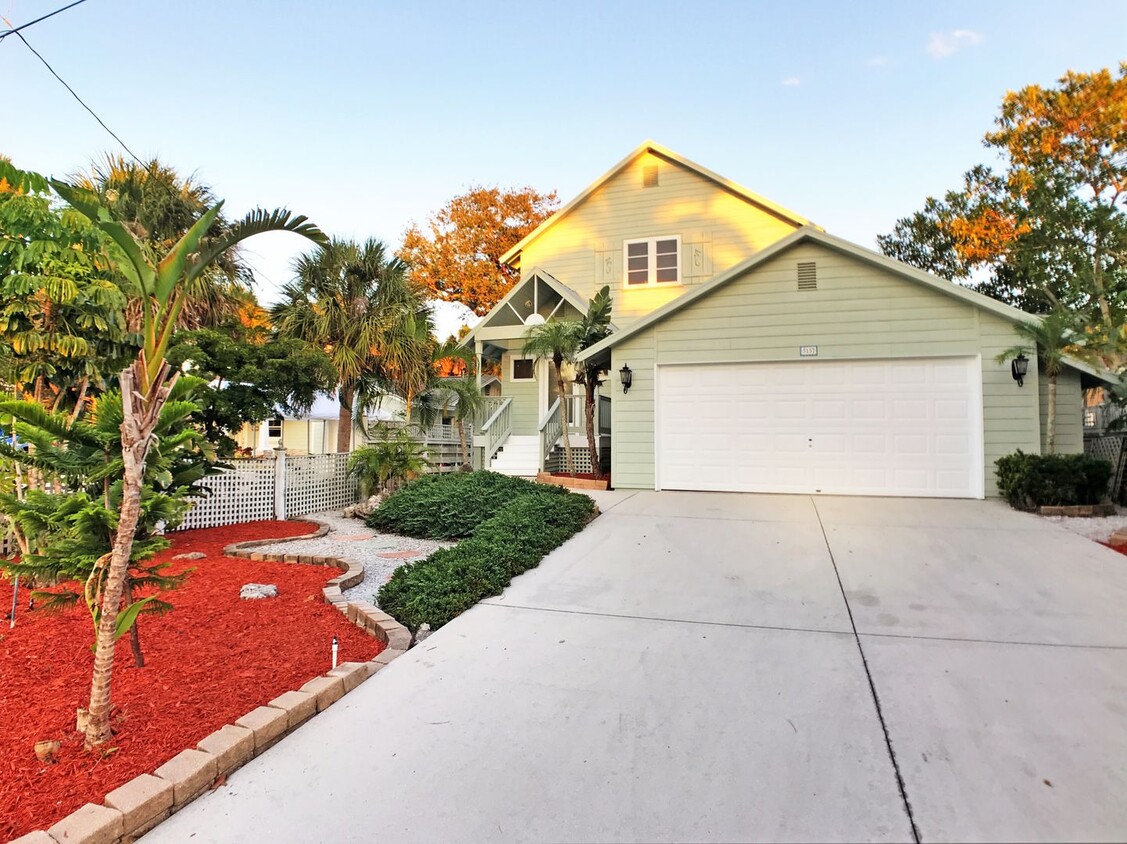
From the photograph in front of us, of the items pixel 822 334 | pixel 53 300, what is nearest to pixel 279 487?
pixel 53 300

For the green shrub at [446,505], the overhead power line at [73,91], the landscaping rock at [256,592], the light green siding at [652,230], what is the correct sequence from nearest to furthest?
1. the landscaping rock at [256,592]
2. the overhead power line at [73,91]
3. the green shrub at [446,505]
4. the light green siding at [652,230]

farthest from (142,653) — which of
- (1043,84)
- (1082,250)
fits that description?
(1043,84)

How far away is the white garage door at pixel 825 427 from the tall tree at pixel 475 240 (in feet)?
54.8

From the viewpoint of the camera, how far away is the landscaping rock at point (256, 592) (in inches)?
180

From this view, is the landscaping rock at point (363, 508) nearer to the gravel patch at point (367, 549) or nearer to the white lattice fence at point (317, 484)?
the white lattice fence at point (317, 484)

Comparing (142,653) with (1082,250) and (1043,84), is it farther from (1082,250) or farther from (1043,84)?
(1043,84)

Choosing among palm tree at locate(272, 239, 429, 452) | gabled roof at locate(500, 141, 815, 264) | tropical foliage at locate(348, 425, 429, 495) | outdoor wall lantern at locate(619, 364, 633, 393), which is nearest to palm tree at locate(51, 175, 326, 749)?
tropical foliage at locate(348, 425, 429, 495)

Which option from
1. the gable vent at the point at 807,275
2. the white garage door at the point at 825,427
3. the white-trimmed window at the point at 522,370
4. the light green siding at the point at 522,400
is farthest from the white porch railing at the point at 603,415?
the gable vent at the point at 807,275

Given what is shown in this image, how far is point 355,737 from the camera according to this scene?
2.66 metres

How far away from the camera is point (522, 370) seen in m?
15.6

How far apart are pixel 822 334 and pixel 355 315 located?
27.7ft

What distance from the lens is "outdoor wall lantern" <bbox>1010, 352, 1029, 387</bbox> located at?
333 inches

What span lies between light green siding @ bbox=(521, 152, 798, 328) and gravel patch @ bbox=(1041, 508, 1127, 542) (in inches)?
389

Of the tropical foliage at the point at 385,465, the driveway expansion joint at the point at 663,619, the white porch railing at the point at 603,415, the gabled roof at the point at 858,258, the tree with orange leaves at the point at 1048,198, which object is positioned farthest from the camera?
the tree with orange leaves at the point at 1048,198
